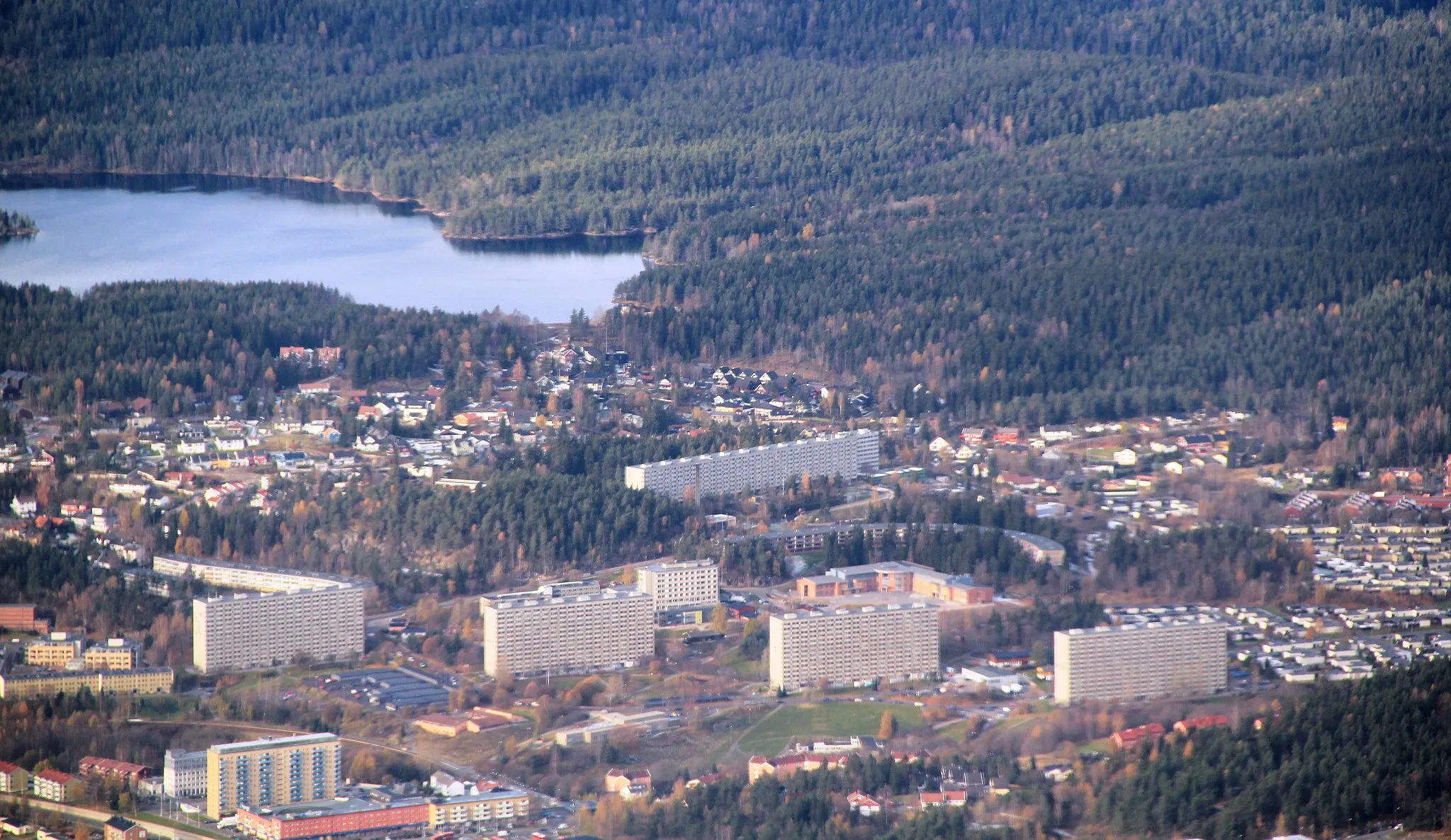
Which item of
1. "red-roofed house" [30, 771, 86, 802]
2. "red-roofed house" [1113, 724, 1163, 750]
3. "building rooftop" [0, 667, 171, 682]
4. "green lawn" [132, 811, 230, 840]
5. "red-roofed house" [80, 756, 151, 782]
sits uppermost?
"red-roofed house" [1113, 724, 1163, 750]

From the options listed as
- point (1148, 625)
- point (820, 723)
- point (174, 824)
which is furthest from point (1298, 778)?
point (174, 824)

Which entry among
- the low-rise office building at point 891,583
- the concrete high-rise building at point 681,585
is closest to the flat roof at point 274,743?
the concrete high-rise building at point 681,585

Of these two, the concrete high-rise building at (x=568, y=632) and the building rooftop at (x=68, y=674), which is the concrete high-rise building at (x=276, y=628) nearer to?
the building rooftop at (x=68, y=674)

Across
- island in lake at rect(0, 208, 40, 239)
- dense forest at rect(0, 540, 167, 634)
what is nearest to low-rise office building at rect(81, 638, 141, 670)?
dense forest at rect(0, 540, 167, 634)

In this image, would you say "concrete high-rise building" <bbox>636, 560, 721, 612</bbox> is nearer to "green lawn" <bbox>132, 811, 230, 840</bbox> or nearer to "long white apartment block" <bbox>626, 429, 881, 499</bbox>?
"long white apartment block" <bbox>626, 429, 881, 499</bbox>

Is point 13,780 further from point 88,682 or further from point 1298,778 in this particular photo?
point 1298,778
